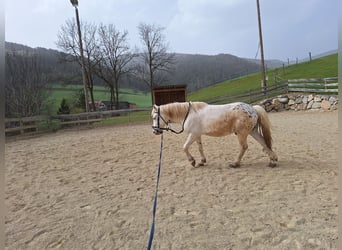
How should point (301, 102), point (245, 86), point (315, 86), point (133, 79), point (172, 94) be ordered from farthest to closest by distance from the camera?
point (245, 86)
point (133, 79)
point (315, 86)
point (301, 102)
point (172, 94)

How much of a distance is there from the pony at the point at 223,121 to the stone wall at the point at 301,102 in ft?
32.2

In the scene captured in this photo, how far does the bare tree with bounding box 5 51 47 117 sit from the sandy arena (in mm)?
10781

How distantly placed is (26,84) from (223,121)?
15.4m

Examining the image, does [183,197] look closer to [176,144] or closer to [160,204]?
[160,204]

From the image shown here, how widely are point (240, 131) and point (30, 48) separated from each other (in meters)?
19.0

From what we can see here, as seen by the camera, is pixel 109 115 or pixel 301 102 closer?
pixel 301 102

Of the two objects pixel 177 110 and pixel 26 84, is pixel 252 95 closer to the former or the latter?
pixel 177 110

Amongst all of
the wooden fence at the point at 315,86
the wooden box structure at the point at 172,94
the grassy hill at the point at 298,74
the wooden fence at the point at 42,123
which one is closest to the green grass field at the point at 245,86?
the grassy hill at the point at 298,74

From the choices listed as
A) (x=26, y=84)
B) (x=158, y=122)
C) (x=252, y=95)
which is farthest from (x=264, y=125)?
(x=26, y=84)

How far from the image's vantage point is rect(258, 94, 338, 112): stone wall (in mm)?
11344

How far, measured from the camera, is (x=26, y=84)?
1453cm

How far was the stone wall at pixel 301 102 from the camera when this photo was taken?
37.2 ft

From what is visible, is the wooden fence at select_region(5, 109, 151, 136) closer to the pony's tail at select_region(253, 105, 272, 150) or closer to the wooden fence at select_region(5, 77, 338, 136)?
the wooden fence at select_region(5, 77, 338, 136)

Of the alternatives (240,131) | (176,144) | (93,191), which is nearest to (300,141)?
(240,131)
